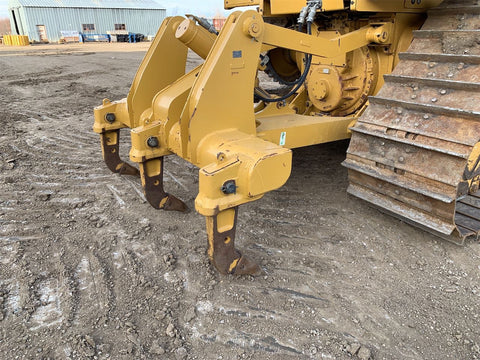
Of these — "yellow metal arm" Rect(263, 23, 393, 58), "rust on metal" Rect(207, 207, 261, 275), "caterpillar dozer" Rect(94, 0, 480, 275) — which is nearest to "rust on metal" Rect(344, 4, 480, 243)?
"caterpillar dozer" Rect(94, 0, 480, 275)

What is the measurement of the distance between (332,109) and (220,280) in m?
2.32

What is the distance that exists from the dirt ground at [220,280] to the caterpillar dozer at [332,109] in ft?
0.86

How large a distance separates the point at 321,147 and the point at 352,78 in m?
1.53

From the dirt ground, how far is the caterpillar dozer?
263mm

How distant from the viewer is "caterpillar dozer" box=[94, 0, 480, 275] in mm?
2592

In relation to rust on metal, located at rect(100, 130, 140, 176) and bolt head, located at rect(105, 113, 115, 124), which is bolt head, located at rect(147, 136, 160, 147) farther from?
rust on metal, located at rect(100, 130, 140, 176)

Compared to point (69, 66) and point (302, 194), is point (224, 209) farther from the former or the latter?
point (69, 66)

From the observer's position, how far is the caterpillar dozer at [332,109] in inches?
102

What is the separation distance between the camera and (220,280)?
2.74 meters

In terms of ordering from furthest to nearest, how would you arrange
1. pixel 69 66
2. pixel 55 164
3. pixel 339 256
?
1. pixel 69 66
2. pixel 55 164
3. pixel 339 256

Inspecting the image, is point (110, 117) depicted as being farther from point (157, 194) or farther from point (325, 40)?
point (325, 40)

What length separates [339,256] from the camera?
119 inches

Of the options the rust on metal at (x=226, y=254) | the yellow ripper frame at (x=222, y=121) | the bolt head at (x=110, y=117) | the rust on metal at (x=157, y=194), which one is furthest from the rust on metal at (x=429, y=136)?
the bolt head at (x=110, y=117)

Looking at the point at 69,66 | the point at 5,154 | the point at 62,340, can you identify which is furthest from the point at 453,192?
the point at 69,66
